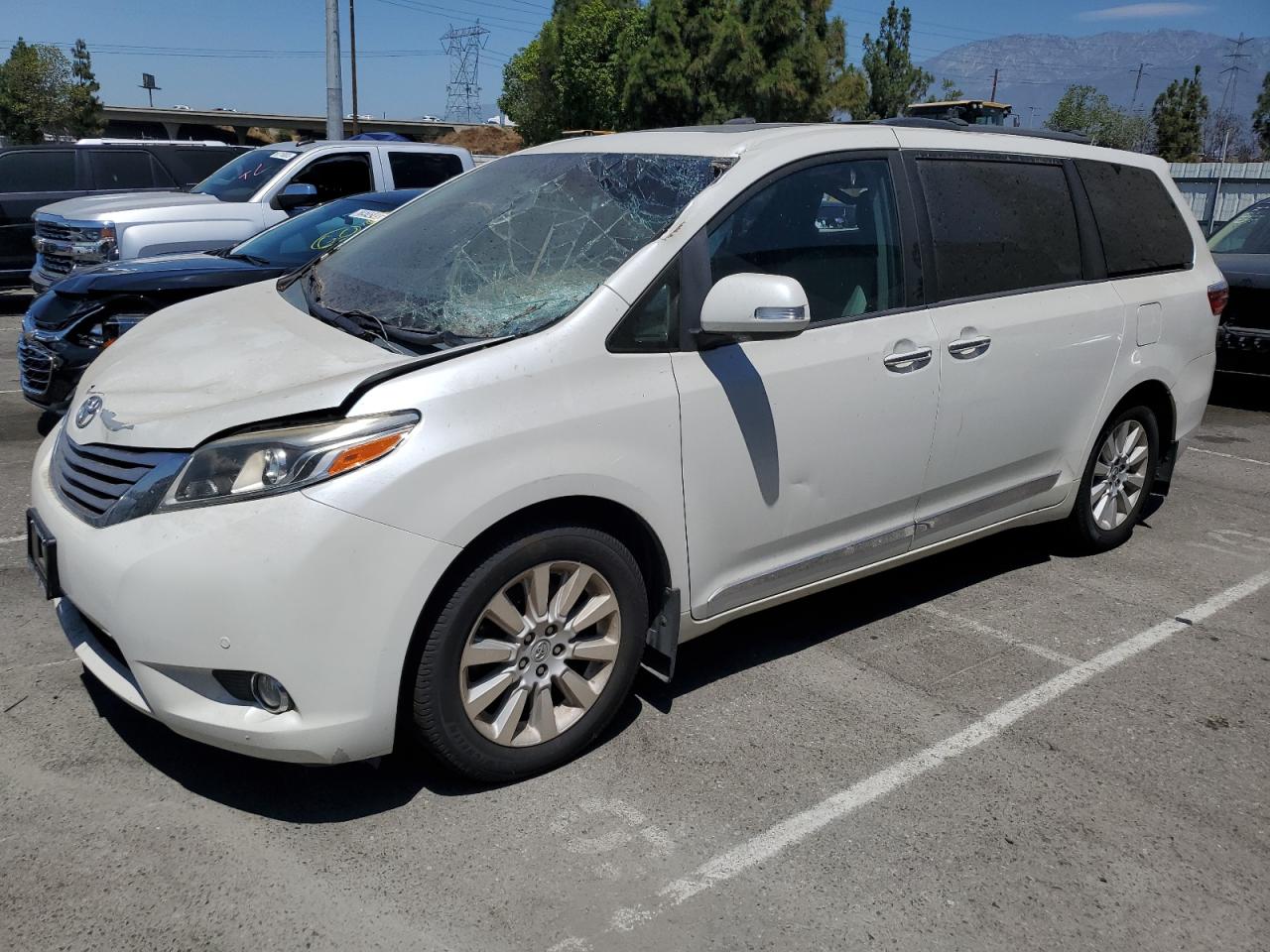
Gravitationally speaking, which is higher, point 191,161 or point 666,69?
point 666,69

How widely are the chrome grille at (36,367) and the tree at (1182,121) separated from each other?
5502 centimetres

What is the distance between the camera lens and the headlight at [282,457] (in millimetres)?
2729

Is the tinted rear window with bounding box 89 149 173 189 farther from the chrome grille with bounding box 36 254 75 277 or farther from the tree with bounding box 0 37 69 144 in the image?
the tree with bounding box 0 37 69 144

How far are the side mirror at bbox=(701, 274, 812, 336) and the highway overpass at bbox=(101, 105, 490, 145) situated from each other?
101m

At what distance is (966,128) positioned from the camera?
466 centimetres

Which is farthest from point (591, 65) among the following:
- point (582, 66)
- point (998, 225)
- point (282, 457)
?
point (282, 457)

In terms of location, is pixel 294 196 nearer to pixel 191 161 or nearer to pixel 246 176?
pixel 246 176

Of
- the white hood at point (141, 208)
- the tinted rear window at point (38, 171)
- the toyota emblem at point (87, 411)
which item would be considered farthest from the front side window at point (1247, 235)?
the tinted rear window at point (38, 171)

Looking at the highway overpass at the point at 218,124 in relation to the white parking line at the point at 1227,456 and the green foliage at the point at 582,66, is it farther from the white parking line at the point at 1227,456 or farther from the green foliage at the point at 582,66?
the white parking line at the point at 1227,456

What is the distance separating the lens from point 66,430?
11.1 ft

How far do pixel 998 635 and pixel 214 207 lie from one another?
759 cm

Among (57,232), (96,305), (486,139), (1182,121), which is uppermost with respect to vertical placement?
(1182,121)

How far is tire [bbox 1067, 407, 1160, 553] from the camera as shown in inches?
197

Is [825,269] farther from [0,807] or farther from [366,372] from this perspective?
[0,807]
